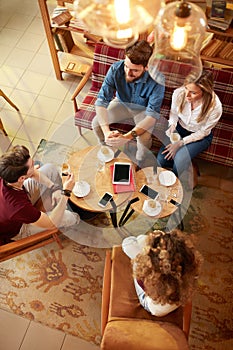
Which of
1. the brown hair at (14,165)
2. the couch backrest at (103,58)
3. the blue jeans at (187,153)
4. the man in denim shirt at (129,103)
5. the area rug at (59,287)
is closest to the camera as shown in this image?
the brown hair at (14,165)

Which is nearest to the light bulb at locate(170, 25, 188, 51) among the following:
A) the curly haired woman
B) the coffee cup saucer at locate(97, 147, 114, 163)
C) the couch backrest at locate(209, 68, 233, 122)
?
the curly haired woman

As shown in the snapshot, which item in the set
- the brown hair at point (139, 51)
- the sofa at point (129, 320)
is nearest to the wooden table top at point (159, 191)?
the sofa at point (129, 320)

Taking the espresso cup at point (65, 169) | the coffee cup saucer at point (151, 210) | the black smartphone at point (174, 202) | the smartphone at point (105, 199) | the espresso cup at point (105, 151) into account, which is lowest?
the black smartphone at point (174, 202)

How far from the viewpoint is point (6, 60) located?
450 cm

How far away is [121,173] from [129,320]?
120cm

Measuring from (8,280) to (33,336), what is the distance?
529 millimetres

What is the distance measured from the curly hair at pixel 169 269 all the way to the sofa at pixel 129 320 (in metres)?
0.18

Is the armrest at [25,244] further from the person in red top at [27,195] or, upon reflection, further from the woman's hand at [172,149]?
the woman's hand at [172,149]

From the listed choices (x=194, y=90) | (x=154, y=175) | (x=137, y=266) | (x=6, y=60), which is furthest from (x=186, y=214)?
(x=6, y=60)

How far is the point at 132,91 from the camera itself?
3.23 m

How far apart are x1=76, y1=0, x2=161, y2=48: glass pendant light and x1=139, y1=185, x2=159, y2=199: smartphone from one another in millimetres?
1700

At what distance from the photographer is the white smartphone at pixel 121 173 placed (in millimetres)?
2932

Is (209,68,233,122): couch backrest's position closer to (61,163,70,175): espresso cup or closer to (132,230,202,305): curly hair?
(61,163,70,175): espresso cup

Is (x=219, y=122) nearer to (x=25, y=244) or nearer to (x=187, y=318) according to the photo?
(x=187, y=318)
